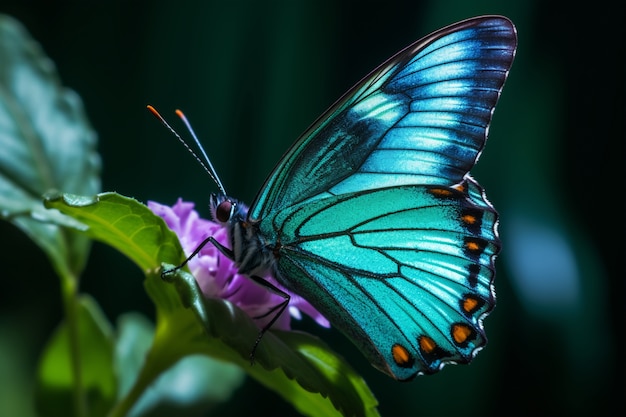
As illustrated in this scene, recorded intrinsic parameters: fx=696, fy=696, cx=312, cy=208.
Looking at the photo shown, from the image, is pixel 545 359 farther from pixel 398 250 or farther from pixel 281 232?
pixel 281 232

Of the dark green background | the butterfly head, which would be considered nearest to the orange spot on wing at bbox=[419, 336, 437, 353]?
the butterfly head

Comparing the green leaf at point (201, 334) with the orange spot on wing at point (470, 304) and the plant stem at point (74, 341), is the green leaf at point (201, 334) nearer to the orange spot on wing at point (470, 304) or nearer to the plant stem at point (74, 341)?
the plant stem at point (74, 341)

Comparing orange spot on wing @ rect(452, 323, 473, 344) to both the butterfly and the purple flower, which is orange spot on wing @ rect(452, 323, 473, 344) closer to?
the butterfly

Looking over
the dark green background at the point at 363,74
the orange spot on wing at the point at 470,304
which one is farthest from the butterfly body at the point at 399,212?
the dark green background at the point at 363,74

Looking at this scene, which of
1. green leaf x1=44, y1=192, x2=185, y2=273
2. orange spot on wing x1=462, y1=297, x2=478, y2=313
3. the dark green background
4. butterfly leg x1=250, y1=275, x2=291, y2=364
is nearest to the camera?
green leaf x1=44, y1=192, x2=185, y2=273

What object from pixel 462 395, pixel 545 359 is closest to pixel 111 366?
pixel 462 395

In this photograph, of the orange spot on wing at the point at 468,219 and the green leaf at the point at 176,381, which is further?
the green leaf at the point at 176,381
